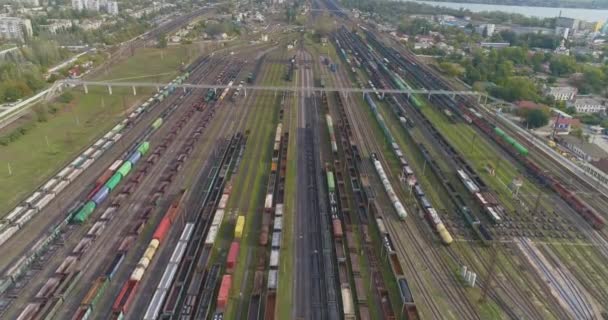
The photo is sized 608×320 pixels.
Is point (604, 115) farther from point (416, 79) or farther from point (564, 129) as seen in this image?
point (416, 79)

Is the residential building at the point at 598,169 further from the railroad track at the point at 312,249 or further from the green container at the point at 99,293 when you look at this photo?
the green container at the point at 99,293

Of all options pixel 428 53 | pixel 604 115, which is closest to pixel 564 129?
pixel 604 115

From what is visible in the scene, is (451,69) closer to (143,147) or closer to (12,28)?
(143,147)

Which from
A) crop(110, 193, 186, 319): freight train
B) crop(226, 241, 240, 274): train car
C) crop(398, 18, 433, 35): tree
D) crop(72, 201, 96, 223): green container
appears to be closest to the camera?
crop(110, 193, 186, 319): freight train

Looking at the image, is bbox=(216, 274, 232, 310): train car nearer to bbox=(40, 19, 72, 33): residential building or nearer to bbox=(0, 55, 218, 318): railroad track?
bbox=(0, 55, 218, 318): railroad track

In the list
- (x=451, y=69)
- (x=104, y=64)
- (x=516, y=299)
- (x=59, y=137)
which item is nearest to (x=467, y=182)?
(x=516, y=299)

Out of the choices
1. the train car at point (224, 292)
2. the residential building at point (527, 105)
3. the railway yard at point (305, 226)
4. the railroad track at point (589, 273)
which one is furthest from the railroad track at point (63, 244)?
the residential building at point (527, 105)

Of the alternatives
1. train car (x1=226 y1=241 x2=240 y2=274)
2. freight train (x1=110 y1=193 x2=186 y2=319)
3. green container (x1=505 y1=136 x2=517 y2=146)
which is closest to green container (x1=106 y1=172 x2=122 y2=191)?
freight train (x1=110 y1=193 x2=186 y2=319)
